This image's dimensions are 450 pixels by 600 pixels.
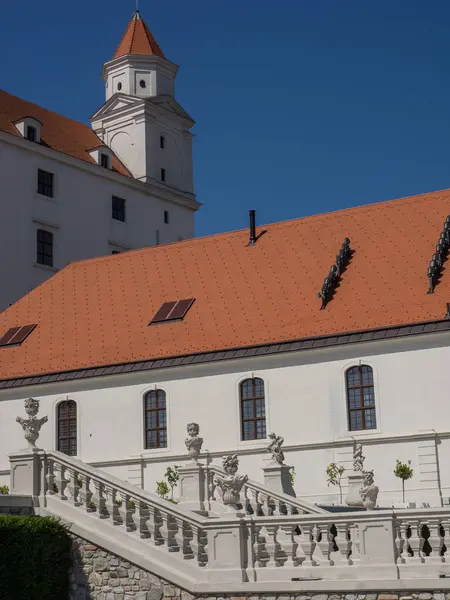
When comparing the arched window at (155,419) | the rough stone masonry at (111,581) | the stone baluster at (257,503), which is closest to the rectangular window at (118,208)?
the arched window at (155,419)

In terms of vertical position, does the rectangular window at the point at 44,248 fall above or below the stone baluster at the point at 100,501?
above

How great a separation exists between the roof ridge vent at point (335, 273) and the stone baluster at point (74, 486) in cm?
1602

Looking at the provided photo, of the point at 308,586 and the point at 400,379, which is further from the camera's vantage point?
the point at 400,379

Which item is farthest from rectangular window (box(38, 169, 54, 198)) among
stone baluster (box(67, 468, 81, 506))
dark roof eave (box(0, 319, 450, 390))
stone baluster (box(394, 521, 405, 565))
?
stone baluster (box(394, 521, 405, 565))

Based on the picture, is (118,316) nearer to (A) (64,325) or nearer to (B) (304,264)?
(A) (64,325)

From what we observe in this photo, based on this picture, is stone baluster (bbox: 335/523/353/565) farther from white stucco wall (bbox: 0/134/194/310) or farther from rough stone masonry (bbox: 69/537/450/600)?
white stucco wall (bbox: 0/134/194/310)

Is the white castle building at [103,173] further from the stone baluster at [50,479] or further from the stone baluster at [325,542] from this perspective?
the stone baluster at [325,542]

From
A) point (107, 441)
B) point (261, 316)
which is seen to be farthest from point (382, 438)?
point (107, 441)

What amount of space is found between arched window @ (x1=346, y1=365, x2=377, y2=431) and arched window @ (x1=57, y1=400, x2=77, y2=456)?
11.2 meters

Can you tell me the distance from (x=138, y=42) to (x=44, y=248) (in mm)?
17000

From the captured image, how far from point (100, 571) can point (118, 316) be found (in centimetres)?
2125

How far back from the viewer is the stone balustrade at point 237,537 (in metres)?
18.3

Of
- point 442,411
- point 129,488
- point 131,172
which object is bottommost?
point 129,488

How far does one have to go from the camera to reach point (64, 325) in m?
42.8
